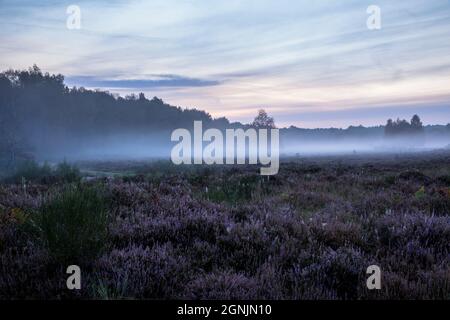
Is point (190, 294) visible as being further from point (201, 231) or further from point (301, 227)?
point (301, 227)

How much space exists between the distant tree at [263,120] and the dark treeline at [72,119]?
34.1 metres

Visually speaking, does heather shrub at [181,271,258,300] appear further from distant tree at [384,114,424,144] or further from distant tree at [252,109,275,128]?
distant tree at [384,114,424,144]

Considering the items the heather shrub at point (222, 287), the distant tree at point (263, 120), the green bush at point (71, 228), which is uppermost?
the distant tree at point (263, 120)

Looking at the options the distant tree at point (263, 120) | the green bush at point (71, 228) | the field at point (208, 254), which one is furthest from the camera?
the distant tree at point (263, 120)

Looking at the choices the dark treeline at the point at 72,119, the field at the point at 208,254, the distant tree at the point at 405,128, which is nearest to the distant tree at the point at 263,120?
the dark treeline at the point at 72,119

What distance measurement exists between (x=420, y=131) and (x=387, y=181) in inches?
6082

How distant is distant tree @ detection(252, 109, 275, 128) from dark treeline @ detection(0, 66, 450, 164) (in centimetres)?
3414

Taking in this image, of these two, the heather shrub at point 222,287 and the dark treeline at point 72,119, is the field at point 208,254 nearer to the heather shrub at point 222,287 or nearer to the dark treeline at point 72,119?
the heather shrub at point 222,287

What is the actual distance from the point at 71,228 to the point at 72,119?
88841 millimetres

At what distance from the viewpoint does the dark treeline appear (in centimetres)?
6719

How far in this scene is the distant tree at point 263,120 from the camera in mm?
71812
